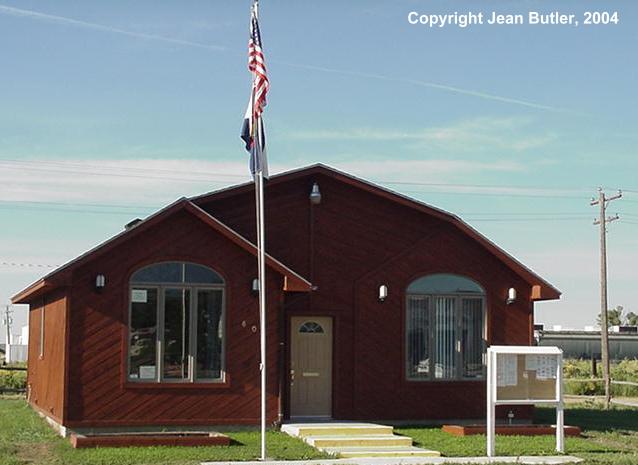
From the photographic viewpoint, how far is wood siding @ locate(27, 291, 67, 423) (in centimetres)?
1974

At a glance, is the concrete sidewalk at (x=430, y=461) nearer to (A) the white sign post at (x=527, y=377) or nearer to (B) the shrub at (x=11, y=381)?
(A) the white sign post at (x=527, y=377)

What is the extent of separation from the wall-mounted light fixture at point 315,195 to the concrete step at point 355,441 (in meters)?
5.20

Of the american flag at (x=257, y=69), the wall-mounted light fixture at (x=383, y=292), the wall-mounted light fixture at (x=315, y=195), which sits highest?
the american flag at (x=257, y=69)

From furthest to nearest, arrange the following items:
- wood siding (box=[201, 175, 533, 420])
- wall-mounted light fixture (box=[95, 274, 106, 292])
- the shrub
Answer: the shrub → wood siding (box=[201, 175, 533, 420]) → wall-mounted light fixture (box=[95, 274, 106, 292])

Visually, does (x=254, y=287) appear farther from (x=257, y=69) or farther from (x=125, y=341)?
(x=257, y=69)

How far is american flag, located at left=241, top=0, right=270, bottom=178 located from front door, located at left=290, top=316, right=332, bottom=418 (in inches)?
215

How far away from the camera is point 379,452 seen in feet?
59.8

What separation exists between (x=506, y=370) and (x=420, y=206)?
5091 mm

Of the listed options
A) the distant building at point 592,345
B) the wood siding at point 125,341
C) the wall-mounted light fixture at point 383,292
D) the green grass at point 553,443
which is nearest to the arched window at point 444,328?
the wall-mounted light fixture at point 383,292

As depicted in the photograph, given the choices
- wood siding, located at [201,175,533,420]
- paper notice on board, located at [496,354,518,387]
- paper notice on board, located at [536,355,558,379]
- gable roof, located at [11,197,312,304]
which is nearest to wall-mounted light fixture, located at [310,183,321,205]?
wood siding, located at [201,175,533,420]

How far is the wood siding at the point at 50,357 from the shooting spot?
777 inches

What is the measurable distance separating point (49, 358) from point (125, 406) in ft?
11.1

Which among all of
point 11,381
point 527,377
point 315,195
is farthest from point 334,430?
point 11,381

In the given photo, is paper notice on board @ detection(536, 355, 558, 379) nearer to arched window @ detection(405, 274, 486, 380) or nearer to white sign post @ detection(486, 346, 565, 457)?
white sign post @ detection(486, 346, 565, 457)
